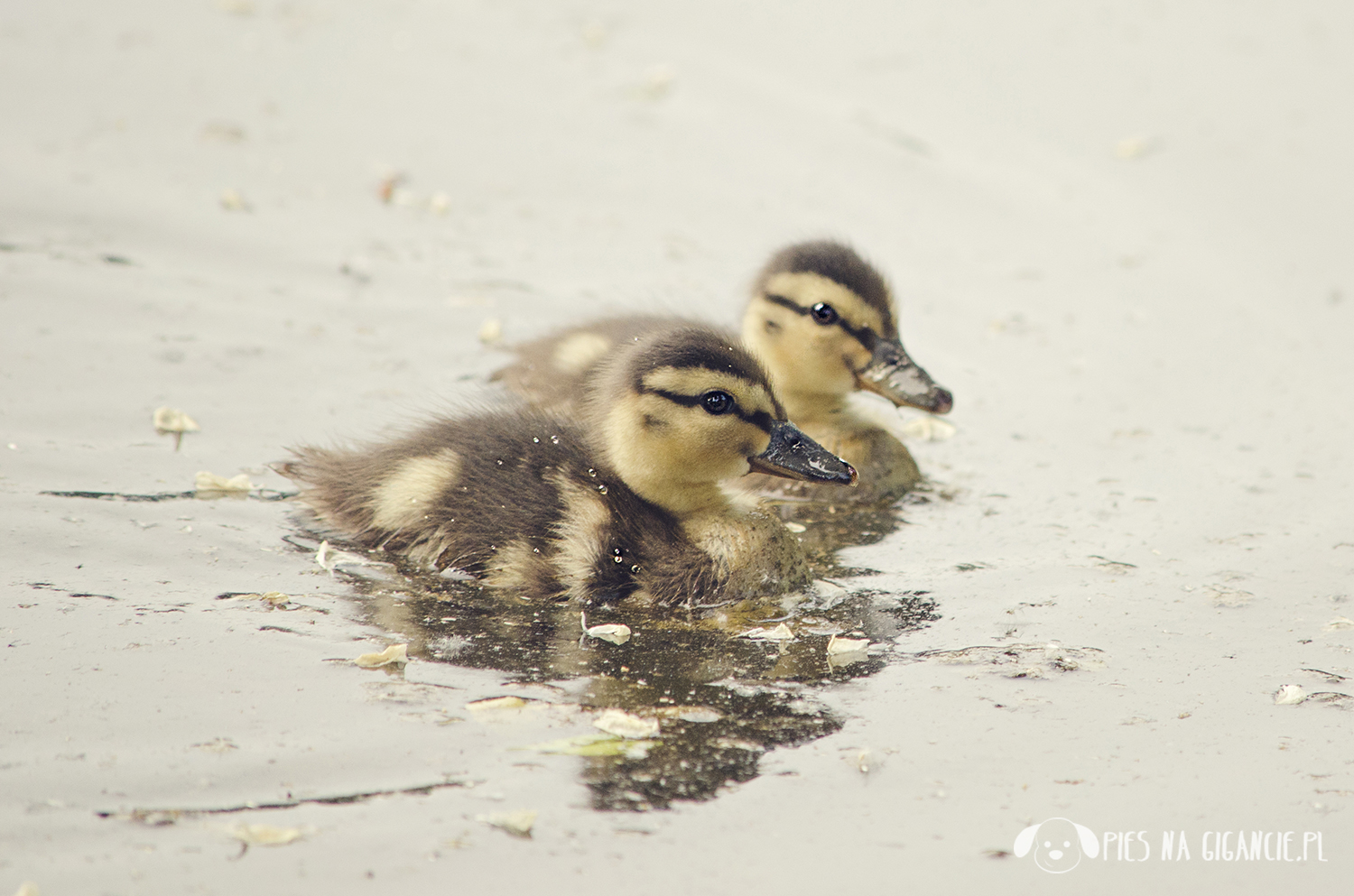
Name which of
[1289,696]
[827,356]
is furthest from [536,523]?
[1289,696]

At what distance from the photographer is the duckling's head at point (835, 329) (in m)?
4.54

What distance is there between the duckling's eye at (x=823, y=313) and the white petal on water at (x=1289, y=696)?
193 centimetres

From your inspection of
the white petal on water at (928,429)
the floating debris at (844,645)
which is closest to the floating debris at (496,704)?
the floating debris at (844,645)

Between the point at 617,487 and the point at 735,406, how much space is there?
0.37 metres

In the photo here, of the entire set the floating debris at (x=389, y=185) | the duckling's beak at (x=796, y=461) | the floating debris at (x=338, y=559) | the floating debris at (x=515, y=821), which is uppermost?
the floating debris at (x=389, y=185)

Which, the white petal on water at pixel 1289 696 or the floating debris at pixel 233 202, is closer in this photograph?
the white petal on water at pixel 1289 696

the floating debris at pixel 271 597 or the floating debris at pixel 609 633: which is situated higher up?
the floating debris at pixel 609 633

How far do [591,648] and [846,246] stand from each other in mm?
1993

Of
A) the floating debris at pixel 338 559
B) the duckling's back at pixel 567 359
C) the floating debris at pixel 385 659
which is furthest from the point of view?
the duckling's back at pixel 567 359

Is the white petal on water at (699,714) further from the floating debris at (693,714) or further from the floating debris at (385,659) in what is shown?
the floating debris at (385,659)

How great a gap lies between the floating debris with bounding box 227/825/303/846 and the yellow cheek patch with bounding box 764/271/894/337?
267 cm

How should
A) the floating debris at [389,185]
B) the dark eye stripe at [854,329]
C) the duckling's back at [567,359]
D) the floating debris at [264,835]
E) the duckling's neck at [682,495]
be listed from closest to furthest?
the floating debris at [264,835], the duckling's neck at [682,495], the duckling's back at [567,359], the dark eye stripe at [854,329], the floating debris at [389,185]

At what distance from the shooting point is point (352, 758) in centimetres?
262

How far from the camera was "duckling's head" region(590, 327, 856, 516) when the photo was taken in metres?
3.60
